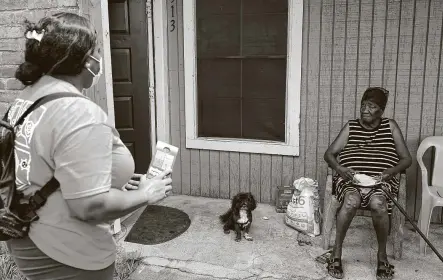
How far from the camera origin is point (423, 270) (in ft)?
10.4

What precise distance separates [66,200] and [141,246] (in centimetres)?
240

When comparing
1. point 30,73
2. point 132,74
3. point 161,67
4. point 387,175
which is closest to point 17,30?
point 132,74

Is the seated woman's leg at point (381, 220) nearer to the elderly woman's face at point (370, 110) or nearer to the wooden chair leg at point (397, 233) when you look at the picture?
the wooden chair leg at point (397, 233)

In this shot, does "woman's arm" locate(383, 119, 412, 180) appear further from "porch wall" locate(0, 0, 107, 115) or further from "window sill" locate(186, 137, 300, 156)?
"porch wall" locate(0, 0, 107, 115)

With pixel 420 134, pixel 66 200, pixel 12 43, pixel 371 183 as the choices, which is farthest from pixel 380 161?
pixel 12 43

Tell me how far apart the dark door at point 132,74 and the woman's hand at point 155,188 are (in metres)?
3.12

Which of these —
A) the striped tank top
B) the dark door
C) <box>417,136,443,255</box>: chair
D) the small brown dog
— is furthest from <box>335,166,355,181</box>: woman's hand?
the dark door

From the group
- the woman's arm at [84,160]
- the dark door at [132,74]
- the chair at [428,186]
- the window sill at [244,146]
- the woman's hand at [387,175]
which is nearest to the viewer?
the woman's arm at [84,160]

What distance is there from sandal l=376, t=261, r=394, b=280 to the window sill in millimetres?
1452

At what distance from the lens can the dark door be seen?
174 inches

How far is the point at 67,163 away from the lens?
4.17 ft

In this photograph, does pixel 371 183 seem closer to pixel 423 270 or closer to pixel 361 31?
pixel 423 270

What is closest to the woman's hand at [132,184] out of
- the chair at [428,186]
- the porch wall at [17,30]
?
the porch wall at [17,30]

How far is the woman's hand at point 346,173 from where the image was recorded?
328 cm
